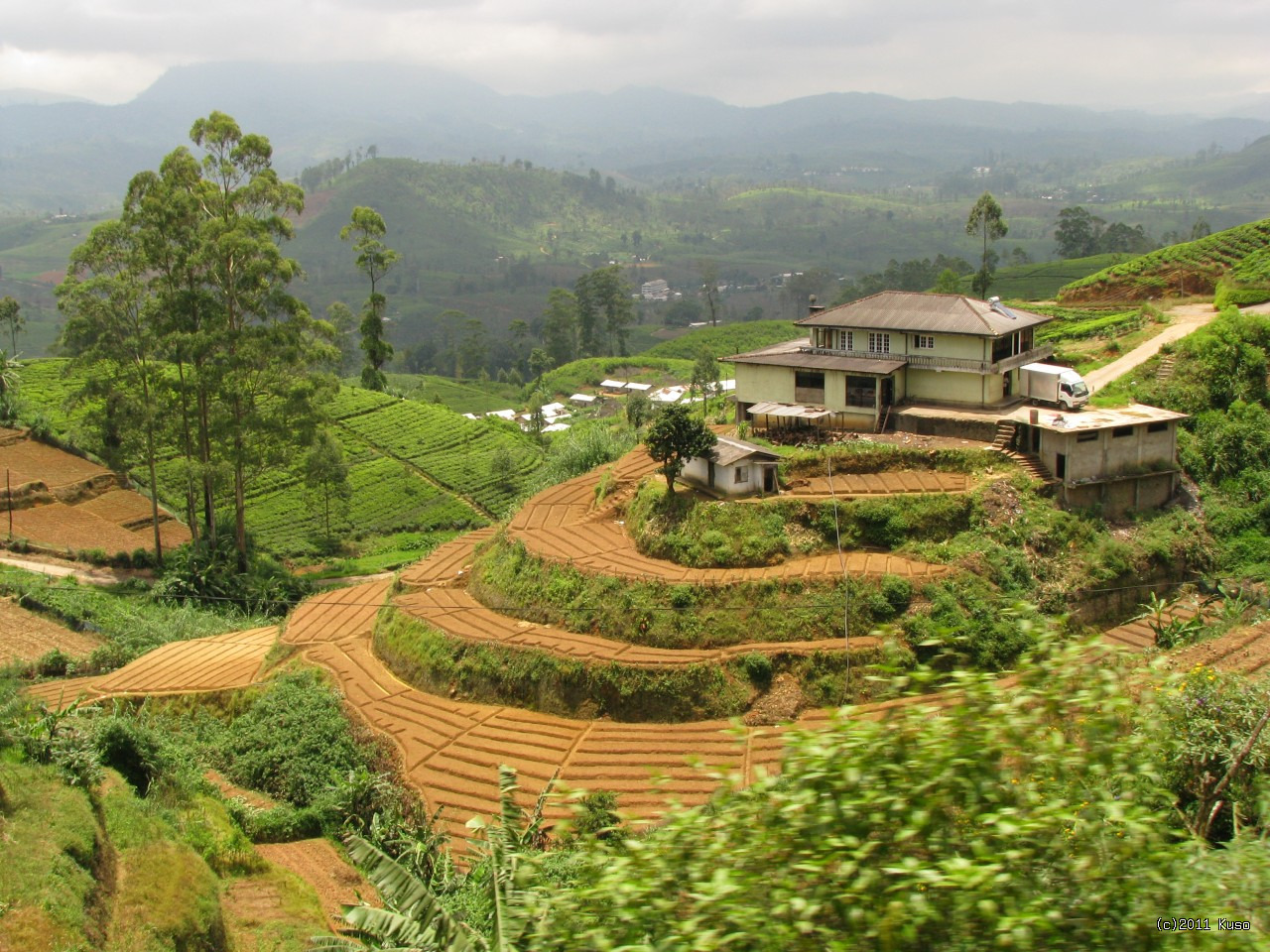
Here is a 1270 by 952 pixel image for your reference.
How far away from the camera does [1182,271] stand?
46562mm

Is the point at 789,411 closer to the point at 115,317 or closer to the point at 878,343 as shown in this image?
the point at 878,343

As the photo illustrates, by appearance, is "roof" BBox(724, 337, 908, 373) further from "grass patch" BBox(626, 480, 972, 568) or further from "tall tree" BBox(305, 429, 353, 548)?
"tall tree" BBox(305, 429, 353, 548)

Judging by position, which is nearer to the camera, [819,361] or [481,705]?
[481,705]

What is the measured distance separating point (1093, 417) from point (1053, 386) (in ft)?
7.02

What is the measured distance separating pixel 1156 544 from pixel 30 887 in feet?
77.3

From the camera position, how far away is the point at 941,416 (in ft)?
93.5

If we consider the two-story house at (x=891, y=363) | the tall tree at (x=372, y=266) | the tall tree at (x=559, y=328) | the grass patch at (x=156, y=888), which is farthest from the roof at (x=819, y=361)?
the tall tree at (x=559, y=328)

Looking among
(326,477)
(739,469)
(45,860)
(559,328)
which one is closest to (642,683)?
(739,469)

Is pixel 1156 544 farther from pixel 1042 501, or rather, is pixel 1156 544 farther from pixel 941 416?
pixel 941 416

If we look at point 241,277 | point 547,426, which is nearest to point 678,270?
point 547,426

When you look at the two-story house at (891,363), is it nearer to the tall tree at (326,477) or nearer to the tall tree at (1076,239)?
the tall tree at (326,477)

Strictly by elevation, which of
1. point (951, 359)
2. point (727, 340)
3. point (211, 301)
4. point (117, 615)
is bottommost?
point (117, 615)

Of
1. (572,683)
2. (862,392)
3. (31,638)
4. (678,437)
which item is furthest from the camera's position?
(862,392)

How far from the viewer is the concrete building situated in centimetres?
2628
